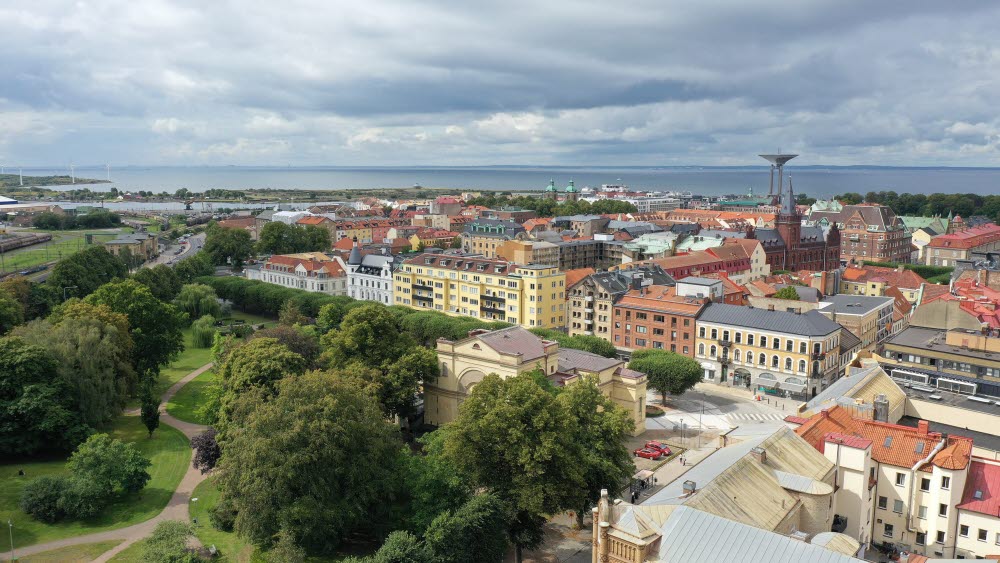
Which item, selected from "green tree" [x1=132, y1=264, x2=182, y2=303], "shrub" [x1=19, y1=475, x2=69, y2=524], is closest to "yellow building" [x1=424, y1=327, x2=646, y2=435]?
"shrub" [x1=19, y1=475, x2=69, y2=524]

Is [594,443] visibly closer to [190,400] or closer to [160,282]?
[190,400]

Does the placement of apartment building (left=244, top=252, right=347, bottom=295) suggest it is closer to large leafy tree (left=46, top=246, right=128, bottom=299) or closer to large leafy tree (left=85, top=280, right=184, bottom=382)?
large leafy tree (left=46, top=246, right=128, bottom=299)

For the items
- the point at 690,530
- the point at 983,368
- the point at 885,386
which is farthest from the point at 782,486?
the point at 983,368

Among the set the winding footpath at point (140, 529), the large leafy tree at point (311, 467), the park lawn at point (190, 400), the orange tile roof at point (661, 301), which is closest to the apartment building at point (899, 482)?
the large leafy tree at point (311, 467)

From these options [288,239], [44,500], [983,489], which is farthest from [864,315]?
[288,239]

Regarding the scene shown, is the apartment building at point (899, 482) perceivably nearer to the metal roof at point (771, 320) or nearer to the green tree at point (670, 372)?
the green tree at point (670, 372)

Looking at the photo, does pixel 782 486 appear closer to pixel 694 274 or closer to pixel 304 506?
pixel 304 506
